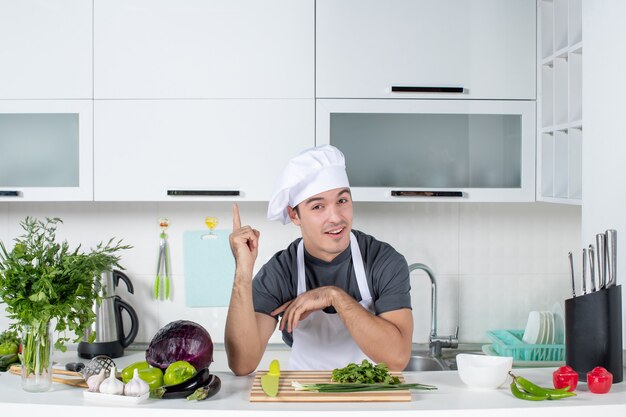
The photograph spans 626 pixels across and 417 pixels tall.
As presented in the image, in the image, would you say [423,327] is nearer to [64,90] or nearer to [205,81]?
[205,81]

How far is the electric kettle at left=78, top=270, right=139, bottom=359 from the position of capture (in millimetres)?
3004

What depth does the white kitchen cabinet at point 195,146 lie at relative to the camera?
287 cm

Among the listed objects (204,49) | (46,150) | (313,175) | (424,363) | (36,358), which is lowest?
(424,363)

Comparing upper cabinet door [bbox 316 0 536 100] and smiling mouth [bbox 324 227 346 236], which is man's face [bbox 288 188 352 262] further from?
Answer: upper cabinet door [bbox 316 0 536 100]

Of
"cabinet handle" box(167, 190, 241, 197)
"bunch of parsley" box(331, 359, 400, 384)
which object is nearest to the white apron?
"cabinet handle" box(167, 190, 241, 197)

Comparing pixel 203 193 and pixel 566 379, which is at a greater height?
pixel 203 193

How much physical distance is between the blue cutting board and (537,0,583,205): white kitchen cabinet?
131cm

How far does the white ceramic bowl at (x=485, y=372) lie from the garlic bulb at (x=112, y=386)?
2.57 feet

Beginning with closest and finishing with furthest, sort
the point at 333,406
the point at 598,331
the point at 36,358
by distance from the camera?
the point at 333,406, the point at 36,358, the point at 598,331

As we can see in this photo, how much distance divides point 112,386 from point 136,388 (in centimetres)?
6

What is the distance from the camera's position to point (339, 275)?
2420mm

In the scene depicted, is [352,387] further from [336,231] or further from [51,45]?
[51,45]

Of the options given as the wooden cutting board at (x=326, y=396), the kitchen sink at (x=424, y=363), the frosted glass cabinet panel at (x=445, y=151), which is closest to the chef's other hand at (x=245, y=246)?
the wooden cutting board at (x=326, y=396)

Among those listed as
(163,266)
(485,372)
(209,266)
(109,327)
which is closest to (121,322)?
(109,327)
